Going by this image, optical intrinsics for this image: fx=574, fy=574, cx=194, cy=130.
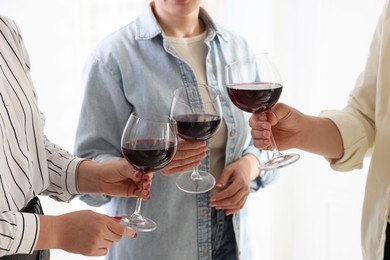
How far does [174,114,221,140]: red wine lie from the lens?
1474 millimetres

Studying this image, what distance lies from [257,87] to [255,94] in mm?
23

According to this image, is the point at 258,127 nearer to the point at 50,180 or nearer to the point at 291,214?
the point at 50,180

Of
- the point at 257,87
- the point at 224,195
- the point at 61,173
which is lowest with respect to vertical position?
the point at 224,195

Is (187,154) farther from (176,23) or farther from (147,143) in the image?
(176,23)

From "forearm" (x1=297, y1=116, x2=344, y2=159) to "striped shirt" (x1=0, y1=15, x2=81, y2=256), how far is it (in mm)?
648

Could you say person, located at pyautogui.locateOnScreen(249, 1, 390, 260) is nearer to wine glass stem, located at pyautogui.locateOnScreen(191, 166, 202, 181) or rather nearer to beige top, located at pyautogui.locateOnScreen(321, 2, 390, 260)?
beige top, located at pyautogui.locateOnScreen(321, 2, 390, 260)

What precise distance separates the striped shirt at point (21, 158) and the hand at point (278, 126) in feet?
1.61

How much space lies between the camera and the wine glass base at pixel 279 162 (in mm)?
1434

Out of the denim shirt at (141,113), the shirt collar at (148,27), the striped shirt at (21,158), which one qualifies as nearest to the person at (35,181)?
the striped shirt at (21,158)

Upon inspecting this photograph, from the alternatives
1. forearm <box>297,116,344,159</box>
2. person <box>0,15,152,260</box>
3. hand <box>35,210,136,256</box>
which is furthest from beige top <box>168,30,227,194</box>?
hand <box>35,210,136,256</box>

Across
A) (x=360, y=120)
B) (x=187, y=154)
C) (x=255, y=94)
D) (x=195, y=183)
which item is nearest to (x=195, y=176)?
(x=195, y=183)

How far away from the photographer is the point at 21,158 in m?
1.30

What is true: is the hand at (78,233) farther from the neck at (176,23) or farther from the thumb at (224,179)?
the neck at (176,23)

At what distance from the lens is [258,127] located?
58.7 inches
